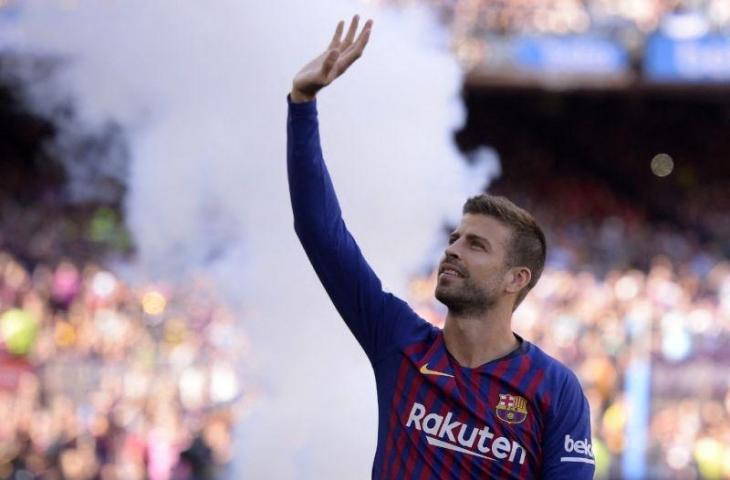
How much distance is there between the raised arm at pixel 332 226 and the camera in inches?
103

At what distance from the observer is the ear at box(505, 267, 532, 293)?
2801 millimetres

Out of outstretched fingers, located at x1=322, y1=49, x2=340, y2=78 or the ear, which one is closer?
outstretched fingers, located at x1=322, y1=49, x2=340, y2=78

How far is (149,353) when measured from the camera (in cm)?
Result: 996

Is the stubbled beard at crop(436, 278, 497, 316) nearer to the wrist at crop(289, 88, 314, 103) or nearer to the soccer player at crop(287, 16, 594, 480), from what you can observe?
the soccer player at crop(287, 16, 594, 480)

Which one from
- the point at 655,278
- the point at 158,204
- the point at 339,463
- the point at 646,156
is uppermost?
the point at 646,156

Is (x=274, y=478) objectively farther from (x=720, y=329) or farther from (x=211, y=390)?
(x=720, y=329)

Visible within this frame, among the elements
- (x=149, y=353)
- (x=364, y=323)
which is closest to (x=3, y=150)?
(x=149, y=353)

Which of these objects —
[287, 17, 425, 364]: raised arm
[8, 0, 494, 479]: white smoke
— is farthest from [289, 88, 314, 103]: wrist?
[8, 0, 494, 479]: white smoke

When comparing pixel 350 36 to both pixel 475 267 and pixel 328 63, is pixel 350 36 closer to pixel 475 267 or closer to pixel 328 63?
pixel 328 63

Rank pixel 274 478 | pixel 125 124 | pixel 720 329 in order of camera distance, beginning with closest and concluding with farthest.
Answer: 1. pixel 274 478
2. pixel 125 124
3. pixel 720 329

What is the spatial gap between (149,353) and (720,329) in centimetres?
599

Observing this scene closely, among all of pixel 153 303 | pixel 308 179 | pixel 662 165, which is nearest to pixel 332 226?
pixel 308 179

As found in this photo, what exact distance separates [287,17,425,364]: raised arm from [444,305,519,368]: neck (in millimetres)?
100

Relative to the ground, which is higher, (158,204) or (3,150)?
(3,150)
